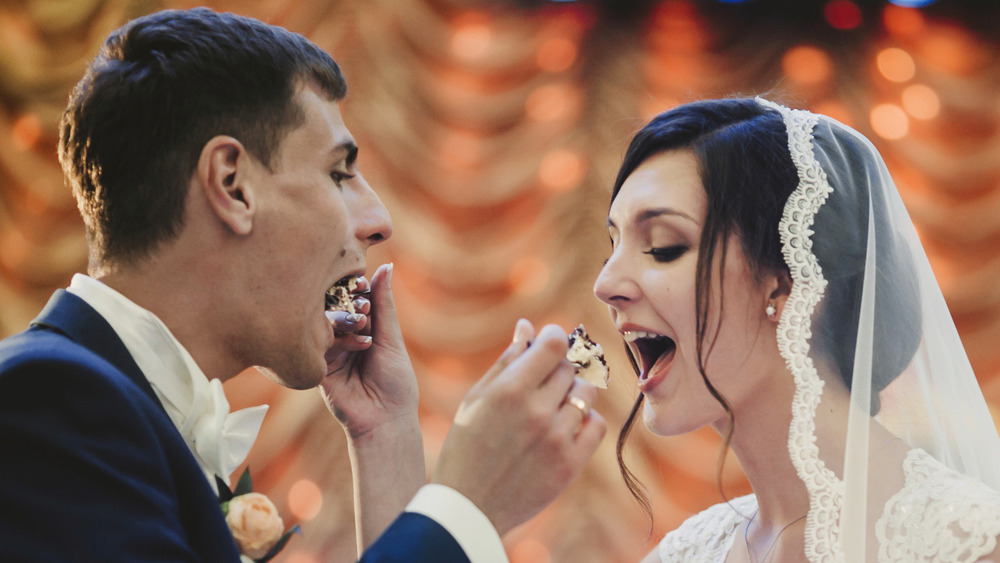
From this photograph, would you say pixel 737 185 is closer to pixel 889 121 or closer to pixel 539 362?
pixel 539 362

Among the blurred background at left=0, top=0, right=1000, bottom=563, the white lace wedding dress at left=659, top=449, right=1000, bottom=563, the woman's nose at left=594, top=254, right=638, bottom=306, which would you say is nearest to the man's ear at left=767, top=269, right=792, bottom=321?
the woman's nose at left=594, top=254, right=638, bottom=306

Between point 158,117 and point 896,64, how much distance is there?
349cm

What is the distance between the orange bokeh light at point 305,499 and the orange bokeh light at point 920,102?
325cm

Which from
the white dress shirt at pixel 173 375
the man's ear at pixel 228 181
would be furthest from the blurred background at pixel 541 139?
the white dress shirt at pixel 173 375

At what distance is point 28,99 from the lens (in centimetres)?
370

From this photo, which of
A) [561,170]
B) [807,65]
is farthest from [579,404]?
[807,65]

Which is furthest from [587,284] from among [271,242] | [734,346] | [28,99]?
[28,99]

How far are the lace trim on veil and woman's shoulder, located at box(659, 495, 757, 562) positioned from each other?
1.28 feet

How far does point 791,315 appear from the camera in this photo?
1.76 m

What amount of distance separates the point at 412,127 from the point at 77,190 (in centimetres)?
234

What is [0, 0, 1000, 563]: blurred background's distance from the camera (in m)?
3.68

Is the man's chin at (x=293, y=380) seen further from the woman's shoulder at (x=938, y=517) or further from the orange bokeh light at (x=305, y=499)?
the orange bokeh light at (x=305, y=499)

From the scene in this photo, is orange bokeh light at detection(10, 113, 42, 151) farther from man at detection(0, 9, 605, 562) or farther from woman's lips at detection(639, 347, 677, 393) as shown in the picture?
woman's lips at detection(639, 347, 677, 393)

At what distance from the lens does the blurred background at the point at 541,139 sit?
3682 millimetres
